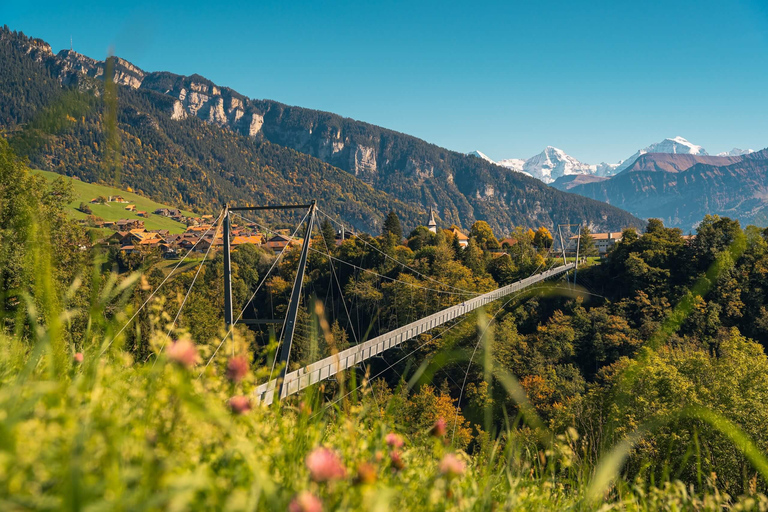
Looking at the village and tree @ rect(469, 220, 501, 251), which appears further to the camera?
tree @ rect(469, 220, 501, 251)

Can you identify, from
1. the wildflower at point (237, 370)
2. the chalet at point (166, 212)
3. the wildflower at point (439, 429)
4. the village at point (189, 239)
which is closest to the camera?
the wildflower at point (237, 370)

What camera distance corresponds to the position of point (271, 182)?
533ft

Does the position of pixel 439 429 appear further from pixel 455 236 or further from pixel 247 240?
pixel 247 240

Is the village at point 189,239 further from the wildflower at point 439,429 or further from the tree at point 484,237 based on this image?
the tree at point 484,237

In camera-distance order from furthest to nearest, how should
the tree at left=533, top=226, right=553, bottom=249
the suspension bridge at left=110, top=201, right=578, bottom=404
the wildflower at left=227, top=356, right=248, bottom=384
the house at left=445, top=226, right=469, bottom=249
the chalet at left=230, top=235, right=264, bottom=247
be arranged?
the tree at left=533, top=226, right=553, bottom=249
the chalet at left=230, top=235, right=264, bottom=247
the house at left=445, top=226, right=469, bottom=249
the suspension bridge at left=110, top=201, right=578, bottom=404
the wildflower at left=227, top=356, right=248, bottom=384

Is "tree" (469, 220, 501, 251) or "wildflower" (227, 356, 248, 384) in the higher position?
"wildflower" (227, 356, 248, 384)

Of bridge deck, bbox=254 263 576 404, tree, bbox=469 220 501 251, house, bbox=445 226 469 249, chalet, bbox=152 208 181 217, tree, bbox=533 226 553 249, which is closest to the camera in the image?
bridge deck, bbox=254 263 576 404

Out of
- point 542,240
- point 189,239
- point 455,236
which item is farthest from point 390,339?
point 542,240

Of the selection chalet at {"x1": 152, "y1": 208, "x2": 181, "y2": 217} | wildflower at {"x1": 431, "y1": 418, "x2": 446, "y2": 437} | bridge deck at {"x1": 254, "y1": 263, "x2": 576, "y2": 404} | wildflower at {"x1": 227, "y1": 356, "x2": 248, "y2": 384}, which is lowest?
chalet at {"x1": 152, "y1": 208, "x2": 181, "y2": 217}

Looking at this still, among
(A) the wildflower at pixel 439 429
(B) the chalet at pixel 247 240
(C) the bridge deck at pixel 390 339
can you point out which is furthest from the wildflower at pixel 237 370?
(B) the chalet at pixel 247 240

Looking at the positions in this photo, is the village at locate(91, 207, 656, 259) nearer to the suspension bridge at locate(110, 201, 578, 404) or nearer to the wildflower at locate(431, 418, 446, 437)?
the suspension bridge at locate(110, 201, 578, 404)

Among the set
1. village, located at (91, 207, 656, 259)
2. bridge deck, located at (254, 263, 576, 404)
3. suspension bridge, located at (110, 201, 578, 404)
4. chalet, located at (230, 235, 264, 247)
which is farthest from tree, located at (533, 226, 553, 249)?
chalet, located at (230, 235, 264, 247)

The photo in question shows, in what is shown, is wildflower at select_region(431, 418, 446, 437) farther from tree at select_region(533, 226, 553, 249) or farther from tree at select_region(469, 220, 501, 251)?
tree at select_region(533, 226, 553, 249)

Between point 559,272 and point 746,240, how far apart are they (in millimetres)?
12014
